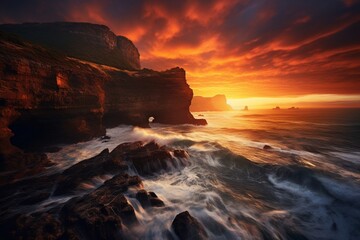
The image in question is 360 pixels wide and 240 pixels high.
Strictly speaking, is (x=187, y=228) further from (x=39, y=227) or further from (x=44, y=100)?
(x=44, y=100)

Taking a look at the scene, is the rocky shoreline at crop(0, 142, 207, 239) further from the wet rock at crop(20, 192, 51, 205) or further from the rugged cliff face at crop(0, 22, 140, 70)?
the rugged cliff face at crop(0, 22, 140, 70)

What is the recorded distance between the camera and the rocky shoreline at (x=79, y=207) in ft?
16.9

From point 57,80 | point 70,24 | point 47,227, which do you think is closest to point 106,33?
point 70,24

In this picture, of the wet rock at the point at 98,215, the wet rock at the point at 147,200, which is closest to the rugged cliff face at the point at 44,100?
the wet rock at the point at 98,215

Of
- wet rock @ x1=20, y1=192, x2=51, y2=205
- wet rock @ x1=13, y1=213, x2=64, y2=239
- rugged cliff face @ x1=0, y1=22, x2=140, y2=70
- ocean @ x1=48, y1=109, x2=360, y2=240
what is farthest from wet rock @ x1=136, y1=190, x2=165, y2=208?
rugged cliff face @ x1=0, y1=22, x2=140, y2=70

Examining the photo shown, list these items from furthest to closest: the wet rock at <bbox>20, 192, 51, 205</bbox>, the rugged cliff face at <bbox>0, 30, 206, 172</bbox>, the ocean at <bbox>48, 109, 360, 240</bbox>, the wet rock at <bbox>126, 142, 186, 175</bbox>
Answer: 1. the rugged cliff face at <bbox>0, 30, 206, 172</bbox>
2. the wet rock at <bbox>126, 142, 186, 175</bbox>
3. the wet rock at <bbox>20, 192, 51, 205</bbox>
4. the ocean at <bbox>48, 109, 360, 240</bbox>

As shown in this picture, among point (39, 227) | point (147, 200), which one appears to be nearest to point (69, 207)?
point (39, 227)

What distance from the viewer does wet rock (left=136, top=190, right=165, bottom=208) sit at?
7172mm

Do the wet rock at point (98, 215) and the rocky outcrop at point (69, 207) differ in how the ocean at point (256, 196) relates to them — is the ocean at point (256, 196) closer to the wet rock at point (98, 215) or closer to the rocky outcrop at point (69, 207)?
the rocky outcrop at point (69, 207)

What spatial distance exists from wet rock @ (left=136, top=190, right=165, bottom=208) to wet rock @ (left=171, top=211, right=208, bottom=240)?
145cm

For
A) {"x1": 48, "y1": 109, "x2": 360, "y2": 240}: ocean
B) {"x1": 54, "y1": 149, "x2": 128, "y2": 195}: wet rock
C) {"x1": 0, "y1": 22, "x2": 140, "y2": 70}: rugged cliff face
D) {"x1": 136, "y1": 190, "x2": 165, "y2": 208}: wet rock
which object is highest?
{"x1": 0, "y1": 22, "x2": 140, "y2": 70}: rugged cliff face

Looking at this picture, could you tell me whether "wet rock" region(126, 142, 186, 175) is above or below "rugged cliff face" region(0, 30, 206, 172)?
below

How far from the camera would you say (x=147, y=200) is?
729 cm

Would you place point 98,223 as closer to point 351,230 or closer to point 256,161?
point 351,230
